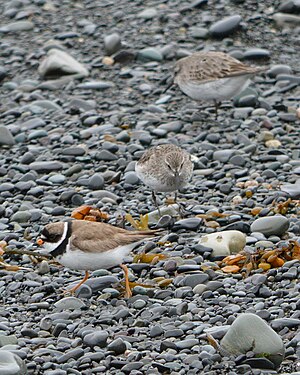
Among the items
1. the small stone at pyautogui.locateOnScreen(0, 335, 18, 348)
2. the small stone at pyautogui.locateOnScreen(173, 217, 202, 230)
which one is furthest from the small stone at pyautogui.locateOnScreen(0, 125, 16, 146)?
the small stone at pyautogui.locateOnScreen(0, 335, 18, 348)

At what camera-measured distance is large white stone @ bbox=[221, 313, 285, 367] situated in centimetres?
674

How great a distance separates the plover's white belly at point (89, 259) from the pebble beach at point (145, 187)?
10.1 inches

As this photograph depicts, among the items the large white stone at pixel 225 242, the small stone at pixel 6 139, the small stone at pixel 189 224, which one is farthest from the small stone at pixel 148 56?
the large white stone at pixel 225 242

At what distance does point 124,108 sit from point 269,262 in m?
5.32

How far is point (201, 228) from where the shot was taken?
959 cm

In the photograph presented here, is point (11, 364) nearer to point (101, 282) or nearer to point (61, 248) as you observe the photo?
point (61, 248)

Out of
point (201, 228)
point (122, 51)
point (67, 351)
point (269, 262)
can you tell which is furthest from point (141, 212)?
point (122, 51)

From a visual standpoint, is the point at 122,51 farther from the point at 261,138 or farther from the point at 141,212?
the point at 141,212

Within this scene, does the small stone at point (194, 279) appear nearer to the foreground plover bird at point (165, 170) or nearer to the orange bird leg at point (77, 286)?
the orange bird leg at point (77, 286)

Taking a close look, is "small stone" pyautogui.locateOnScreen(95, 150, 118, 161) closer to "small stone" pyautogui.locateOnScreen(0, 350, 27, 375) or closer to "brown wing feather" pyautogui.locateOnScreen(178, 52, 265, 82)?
"brown wing feather" pyautogui.locateOnScreen(178, 52, 265, 82)

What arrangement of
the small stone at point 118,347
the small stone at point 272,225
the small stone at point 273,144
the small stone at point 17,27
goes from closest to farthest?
the small stone at point 118,347 < the small stone at point 272,225 < the small stone at point 273,144 < the small stone at point 17,27

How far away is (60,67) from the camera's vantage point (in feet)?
47.3

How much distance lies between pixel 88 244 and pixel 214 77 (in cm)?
523

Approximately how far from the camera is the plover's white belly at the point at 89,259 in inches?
314
